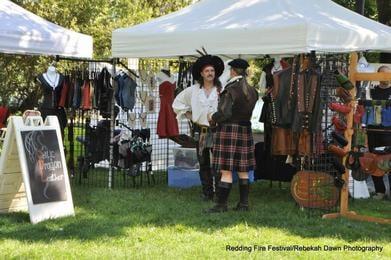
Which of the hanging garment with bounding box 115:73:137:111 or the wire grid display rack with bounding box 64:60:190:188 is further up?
the hanging garment with bounding box 115:73:137:111

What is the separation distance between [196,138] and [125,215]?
1.67 metres

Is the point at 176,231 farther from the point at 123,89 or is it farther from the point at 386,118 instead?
the point at 386,118

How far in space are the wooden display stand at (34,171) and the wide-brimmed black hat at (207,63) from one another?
1.80 m

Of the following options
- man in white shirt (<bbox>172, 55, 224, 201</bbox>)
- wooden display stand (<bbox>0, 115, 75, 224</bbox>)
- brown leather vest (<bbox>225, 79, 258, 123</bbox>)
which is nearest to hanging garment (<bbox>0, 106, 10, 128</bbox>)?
wooden display stand (<bbox>0, 115, 75, 224</bbox>)

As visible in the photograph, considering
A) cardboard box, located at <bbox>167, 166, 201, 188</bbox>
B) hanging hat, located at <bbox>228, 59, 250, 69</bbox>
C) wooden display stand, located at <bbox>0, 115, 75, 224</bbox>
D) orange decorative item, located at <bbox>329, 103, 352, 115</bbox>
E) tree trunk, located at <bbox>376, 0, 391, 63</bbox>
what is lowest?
cardboard box, located at <bbox>167, 166, 201, 188</bbox>

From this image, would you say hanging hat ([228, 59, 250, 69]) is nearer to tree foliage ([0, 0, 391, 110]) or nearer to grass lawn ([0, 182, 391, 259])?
grass lawn ([0, 182, 391, 259])

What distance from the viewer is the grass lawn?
5184mm

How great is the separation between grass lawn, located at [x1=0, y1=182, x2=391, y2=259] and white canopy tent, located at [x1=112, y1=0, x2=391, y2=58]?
1840 mm

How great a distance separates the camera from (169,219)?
6465 millimetres

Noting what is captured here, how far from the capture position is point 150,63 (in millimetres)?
9633

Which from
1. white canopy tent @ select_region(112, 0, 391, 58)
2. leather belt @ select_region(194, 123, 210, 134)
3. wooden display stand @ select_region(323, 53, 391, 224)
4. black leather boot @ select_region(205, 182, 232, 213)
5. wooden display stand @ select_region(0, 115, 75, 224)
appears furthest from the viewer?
leather belt @ select_region(194, 123, 210, 134)

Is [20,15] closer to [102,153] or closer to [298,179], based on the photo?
[102,153]

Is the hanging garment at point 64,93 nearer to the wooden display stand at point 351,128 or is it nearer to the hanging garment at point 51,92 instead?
the hanging garment at point 51,92

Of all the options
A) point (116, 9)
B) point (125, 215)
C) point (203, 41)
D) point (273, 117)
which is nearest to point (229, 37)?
point (203, 41)
